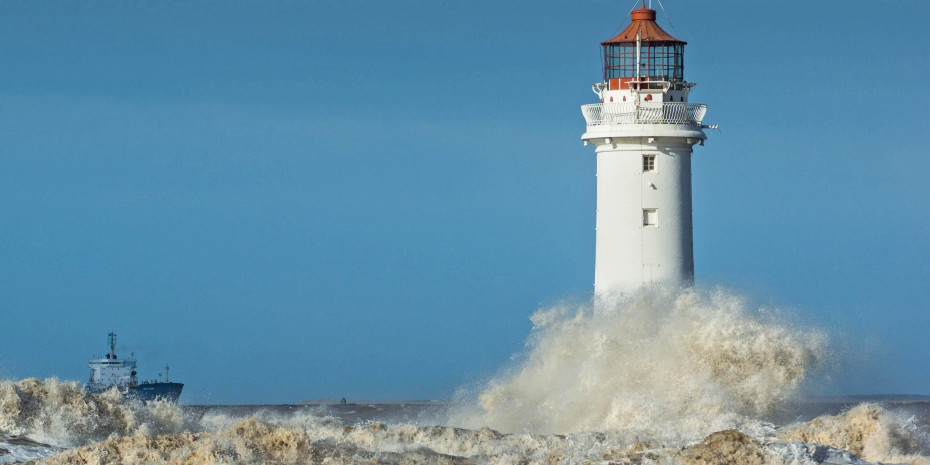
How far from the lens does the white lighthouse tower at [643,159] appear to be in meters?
29.0

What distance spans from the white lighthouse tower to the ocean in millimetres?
713

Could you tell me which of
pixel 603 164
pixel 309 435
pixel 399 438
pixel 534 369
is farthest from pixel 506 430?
pixel 309 435

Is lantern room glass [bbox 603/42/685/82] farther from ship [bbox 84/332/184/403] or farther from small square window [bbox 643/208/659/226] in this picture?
ship [bbox 84/332/184/403]

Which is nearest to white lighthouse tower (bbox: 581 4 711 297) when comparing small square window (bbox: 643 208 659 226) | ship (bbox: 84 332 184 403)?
small square window (bbox: 643 208 659 226)

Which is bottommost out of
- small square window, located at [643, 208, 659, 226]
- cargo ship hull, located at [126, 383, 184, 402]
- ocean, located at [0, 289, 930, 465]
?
ocean, located at [0, 289, 930, 465]

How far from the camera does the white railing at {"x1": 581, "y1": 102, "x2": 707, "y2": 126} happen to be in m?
29.4

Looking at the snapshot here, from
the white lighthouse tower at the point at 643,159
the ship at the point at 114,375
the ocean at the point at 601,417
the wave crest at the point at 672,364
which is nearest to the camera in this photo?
the ocean at the point at 601,417

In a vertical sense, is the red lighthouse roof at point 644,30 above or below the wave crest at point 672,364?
above

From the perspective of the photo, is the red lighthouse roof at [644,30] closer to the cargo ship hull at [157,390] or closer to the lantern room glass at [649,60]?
the lantern room glass at [649,60]

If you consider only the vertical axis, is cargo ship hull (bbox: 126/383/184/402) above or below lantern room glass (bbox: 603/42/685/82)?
below

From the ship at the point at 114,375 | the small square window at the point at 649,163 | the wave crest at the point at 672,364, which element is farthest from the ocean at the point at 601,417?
the ship at the point at 114,375

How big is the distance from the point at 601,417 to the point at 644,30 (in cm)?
872

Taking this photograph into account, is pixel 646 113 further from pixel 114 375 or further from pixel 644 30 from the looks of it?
pixel 114 375

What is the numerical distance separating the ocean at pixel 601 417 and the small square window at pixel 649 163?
8.91ft
